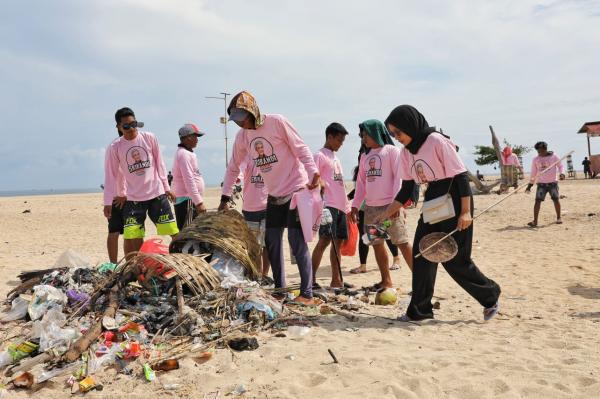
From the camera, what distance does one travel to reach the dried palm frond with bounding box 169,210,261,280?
15.8 ft

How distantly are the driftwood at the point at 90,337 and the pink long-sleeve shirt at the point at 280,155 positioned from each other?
66.6 inches

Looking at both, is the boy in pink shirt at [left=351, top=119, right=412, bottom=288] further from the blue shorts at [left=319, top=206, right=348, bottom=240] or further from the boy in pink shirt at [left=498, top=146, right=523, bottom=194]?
the boy in pink shirt at [left=498, top=146, right=523, bottom=194]

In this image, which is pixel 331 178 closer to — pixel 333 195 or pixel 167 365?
pixel 333 195

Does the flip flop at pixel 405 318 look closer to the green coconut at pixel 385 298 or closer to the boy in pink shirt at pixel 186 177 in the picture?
the green coconut at pixel 385 298

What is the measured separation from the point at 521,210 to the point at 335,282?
10.6m

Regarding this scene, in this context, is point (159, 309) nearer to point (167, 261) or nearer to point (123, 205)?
point (167, 261)

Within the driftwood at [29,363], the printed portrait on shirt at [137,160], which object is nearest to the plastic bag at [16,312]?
the driftwood at [29,363]

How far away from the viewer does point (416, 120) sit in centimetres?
407

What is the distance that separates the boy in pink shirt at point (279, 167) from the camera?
454cm

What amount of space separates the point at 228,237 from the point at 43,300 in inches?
67.4

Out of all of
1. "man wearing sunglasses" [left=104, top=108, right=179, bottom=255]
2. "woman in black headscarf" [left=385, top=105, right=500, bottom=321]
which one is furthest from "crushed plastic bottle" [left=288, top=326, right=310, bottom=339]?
"man wearing sunglasses" [left=104, top=108, right=179, bottom=255]

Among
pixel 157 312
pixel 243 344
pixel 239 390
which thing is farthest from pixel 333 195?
pixel 239 390

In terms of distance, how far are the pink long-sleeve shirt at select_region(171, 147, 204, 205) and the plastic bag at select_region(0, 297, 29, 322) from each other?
2.41 metres

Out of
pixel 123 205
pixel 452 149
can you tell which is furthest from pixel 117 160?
pixel 452 149
